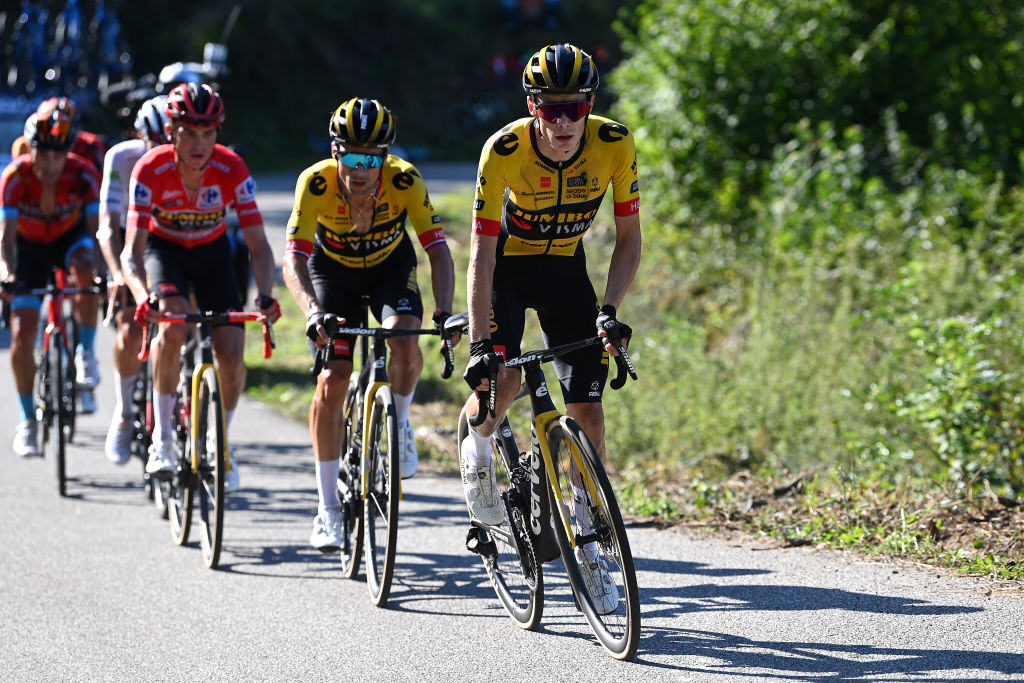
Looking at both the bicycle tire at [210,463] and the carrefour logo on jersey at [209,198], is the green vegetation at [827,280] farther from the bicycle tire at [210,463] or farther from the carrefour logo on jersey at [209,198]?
the carrefour logo on jersey at [209,198]

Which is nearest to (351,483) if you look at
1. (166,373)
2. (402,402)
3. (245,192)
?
(402,402)

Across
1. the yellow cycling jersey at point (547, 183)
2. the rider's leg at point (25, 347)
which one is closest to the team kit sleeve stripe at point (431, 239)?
the yellow cycling jersey at point (547, 183)

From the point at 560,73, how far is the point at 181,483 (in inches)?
127

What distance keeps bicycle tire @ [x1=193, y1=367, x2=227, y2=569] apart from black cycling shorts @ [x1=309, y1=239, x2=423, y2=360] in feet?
2.50

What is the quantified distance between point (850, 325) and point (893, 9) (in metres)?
6.21

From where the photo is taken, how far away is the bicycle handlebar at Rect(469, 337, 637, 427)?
4.60m

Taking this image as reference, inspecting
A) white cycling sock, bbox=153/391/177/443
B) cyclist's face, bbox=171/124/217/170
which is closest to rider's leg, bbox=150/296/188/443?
white cycling sock, bbox=153/391/177/443

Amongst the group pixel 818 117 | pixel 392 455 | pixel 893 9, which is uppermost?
pixel 893 9

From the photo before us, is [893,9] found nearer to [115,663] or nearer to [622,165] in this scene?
[622,165]

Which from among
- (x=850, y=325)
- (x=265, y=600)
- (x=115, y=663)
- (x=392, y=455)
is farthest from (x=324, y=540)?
(x=850, y=325)

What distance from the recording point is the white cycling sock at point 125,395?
758cm

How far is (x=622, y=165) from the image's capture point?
200 inches

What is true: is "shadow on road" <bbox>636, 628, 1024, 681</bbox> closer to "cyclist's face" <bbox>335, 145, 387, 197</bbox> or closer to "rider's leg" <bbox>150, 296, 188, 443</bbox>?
"cyclist's face" <bbox>335, 145, 387, 197</bbox>

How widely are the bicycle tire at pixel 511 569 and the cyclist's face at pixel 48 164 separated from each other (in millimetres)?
4168
